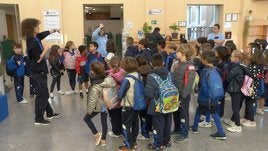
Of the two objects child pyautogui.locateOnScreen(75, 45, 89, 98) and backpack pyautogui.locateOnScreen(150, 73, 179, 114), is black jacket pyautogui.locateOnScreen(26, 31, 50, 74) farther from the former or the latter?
backpack pyautogui.locateOnScreen(150, 73, 179, 114)

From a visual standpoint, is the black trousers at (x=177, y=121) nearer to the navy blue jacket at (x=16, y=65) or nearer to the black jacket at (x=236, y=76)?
the black jacket at (x=236, y=76)

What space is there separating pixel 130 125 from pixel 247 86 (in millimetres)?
1804

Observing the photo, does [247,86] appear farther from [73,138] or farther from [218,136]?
[73,138]

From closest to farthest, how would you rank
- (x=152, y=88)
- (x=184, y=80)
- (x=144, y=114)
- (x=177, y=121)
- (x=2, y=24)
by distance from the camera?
(x=152, y=88) → (x=184, y=80) → (x=144, y=114) → (x=177, y=121) → (x=2, y=24)

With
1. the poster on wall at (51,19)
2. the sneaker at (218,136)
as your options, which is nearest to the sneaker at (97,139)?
the sneaker at (218,136)

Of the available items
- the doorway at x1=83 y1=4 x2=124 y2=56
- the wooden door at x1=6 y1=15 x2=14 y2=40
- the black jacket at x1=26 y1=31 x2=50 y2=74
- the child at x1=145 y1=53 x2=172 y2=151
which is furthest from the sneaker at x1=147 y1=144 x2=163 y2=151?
the doorway at x1=83 y1=4 x2=124 y2=56

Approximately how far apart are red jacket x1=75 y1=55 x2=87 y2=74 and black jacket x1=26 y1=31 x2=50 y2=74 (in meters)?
1.33

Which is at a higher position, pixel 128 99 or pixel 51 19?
pixel 51 19

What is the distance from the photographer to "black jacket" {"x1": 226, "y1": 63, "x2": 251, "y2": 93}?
12.2 ft

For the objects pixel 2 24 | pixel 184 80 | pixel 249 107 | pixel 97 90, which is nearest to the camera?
pixel 97 90

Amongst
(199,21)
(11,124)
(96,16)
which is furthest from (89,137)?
(96,16)

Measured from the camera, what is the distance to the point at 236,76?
372 centimetres

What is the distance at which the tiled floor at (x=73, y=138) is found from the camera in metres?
3.43

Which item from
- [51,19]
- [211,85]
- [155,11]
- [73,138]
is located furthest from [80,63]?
[155,11]
